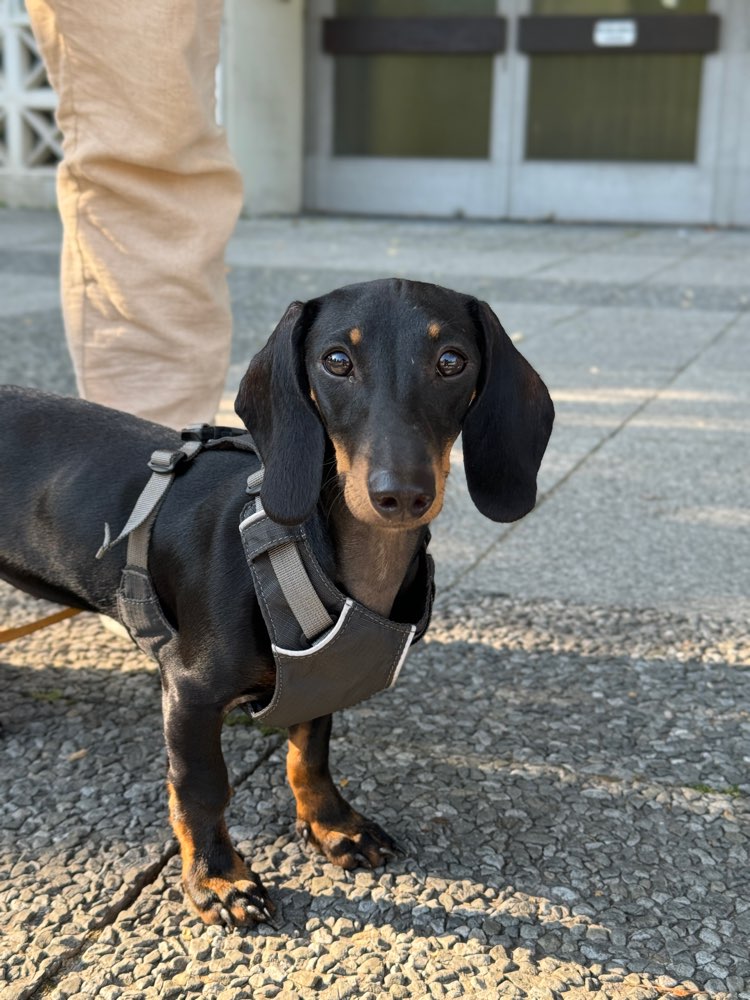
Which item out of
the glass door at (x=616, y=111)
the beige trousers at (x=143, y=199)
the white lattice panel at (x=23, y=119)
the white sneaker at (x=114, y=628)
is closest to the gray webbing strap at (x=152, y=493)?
the white sneaker at (x=114, y=628)

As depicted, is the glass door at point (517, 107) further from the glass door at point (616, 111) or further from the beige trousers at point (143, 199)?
the beige trousers at point (143, 199)

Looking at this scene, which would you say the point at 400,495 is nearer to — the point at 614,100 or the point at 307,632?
the point at 307,632

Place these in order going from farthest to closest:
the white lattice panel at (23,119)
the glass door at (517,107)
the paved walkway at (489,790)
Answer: the glass door at (517,107) < the white lattice panel at (23,119) < the paved walkway at (489,790)

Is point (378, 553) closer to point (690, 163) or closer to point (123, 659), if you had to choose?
point (123, 659)

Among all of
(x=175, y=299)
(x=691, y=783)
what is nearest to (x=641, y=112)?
(x=175, y=299)

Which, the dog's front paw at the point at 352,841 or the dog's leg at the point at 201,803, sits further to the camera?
the dog's front paw at the point at 352,841

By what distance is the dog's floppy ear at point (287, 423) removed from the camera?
6.39 feet

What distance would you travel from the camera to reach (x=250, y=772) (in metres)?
2.45

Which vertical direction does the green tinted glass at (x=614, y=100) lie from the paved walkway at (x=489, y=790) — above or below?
above

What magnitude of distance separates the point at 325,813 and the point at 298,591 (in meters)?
0.49

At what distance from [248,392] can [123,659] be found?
3.63 ft

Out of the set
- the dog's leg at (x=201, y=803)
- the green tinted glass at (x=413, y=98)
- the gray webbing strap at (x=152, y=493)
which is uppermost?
the green tinted glass at (x=413, y=98)

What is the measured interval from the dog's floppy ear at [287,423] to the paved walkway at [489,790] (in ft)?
2.38

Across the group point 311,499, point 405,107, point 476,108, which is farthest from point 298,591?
point 405,107
